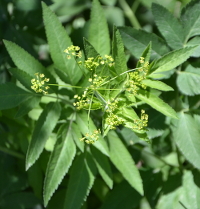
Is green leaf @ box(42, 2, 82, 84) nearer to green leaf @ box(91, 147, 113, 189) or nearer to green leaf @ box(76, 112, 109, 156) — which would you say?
green leaf @ box(76, 112, 109, 156)

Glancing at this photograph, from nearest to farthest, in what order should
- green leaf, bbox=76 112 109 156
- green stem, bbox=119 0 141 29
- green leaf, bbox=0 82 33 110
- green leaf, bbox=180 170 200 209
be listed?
green leaf, bbox=0 82 33 110
green leaf, bbox=76 112 109 156
green leaf, bbox=180 170 200 209
green stem, bbox=119 0 141 29

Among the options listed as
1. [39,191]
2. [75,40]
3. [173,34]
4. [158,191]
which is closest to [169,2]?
[173,34]

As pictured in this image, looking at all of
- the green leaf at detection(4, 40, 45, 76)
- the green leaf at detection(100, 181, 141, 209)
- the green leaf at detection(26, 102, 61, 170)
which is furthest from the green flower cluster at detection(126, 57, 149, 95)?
the green leaf at detection(100, 181, 141, 209)

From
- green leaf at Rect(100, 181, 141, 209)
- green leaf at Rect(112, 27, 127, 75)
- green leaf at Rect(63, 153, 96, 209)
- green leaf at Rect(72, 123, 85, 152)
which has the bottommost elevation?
green leaf at Rect(100, 181, 141, 209)

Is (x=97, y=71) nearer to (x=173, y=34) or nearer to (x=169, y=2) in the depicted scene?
(x=173, y=34)

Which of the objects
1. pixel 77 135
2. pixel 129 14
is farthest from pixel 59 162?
pixel 129 14

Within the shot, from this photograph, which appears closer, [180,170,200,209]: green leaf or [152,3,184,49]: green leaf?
[152,3,184,49]: green leaf

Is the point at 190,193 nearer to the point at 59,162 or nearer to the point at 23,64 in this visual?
the point at 59,162
